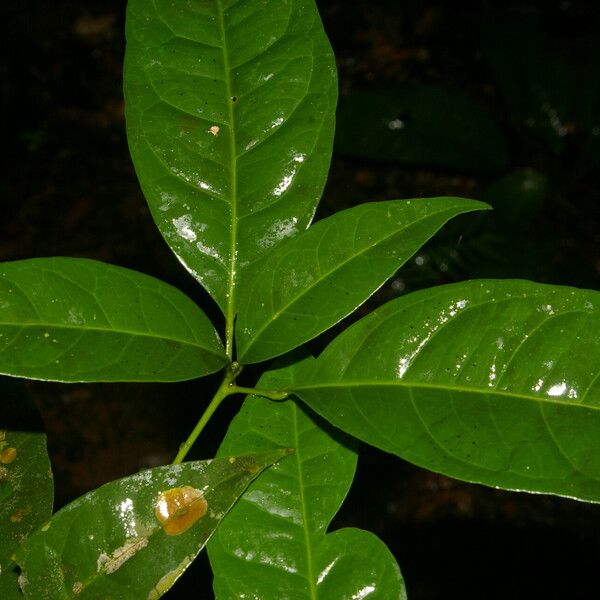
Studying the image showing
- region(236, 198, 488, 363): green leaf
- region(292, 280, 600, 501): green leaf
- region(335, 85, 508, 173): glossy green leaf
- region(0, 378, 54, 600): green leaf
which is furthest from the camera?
region(335, 85, 508, 173): glossy green leaf

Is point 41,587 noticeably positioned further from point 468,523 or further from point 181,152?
point 468,523

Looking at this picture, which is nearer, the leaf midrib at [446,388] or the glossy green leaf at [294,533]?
the leaf midrib at [446,388]

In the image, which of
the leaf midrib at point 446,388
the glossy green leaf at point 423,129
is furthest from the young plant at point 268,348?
the glossy green leaf at point 423,129

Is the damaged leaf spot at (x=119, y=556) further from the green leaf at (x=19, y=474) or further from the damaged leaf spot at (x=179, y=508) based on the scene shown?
the green leaf at (x=19, y=474)

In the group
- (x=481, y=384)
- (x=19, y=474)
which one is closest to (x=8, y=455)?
(x=19, y=474)

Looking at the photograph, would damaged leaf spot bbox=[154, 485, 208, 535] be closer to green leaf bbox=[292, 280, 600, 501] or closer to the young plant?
the young plant

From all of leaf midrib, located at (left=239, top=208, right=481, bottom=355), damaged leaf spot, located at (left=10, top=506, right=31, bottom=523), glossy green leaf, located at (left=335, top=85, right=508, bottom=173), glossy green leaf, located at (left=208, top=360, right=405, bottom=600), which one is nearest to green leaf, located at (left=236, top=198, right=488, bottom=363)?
leaf midrib, located at (left=239, top=208, right=481, bottom=355)

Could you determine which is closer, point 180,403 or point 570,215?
point 180,403

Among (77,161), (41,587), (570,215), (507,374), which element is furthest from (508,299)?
(77,161)
